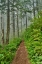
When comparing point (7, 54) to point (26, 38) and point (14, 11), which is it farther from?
point (14, 11)

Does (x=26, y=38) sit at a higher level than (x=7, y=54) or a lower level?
lower

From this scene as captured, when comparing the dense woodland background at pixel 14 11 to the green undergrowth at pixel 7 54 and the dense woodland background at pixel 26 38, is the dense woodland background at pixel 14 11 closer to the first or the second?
the dense woodland background at pixel 26 38

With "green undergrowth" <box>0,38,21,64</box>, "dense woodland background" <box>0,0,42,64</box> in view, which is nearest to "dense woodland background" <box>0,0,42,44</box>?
"dense woodland background" <box>0,0,42,64</box>

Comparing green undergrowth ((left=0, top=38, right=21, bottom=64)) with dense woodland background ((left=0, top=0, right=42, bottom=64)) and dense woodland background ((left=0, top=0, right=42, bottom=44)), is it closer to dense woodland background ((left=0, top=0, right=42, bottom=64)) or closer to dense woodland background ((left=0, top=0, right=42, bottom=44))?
dense woodland background ((left=0, top=0, right=42, bottom=64))

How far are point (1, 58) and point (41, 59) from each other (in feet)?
8.83

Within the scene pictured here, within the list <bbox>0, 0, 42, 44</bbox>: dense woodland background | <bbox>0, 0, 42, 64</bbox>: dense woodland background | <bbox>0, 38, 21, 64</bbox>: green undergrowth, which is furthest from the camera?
<bbox>0, 0, 42, 44</bbox>: dense woodland background

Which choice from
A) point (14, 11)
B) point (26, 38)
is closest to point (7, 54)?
point (26, 38)

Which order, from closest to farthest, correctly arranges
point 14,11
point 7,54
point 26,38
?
point 7,54 < point 26,38 < point 14,11

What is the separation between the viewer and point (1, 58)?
1021 centimetres

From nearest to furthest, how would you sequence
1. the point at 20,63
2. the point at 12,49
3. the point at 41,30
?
the point at 20,63 < the point at 12,49 < the point at 41,30

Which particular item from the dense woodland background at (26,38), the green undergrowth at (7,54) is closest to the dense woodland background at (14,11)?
the dense woodland background at (26,38)

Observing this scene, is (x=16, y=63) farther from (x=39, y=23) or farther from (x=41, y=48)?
(x=39, y=23)

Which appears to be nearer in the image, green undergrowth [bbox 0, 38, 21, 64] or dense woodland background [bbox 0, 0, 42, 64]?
green undergrowth [bbox 0, 38, 21, 64]

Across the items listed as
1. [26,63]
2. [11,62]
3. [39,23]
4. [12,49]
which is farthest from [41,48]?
[39,23]
